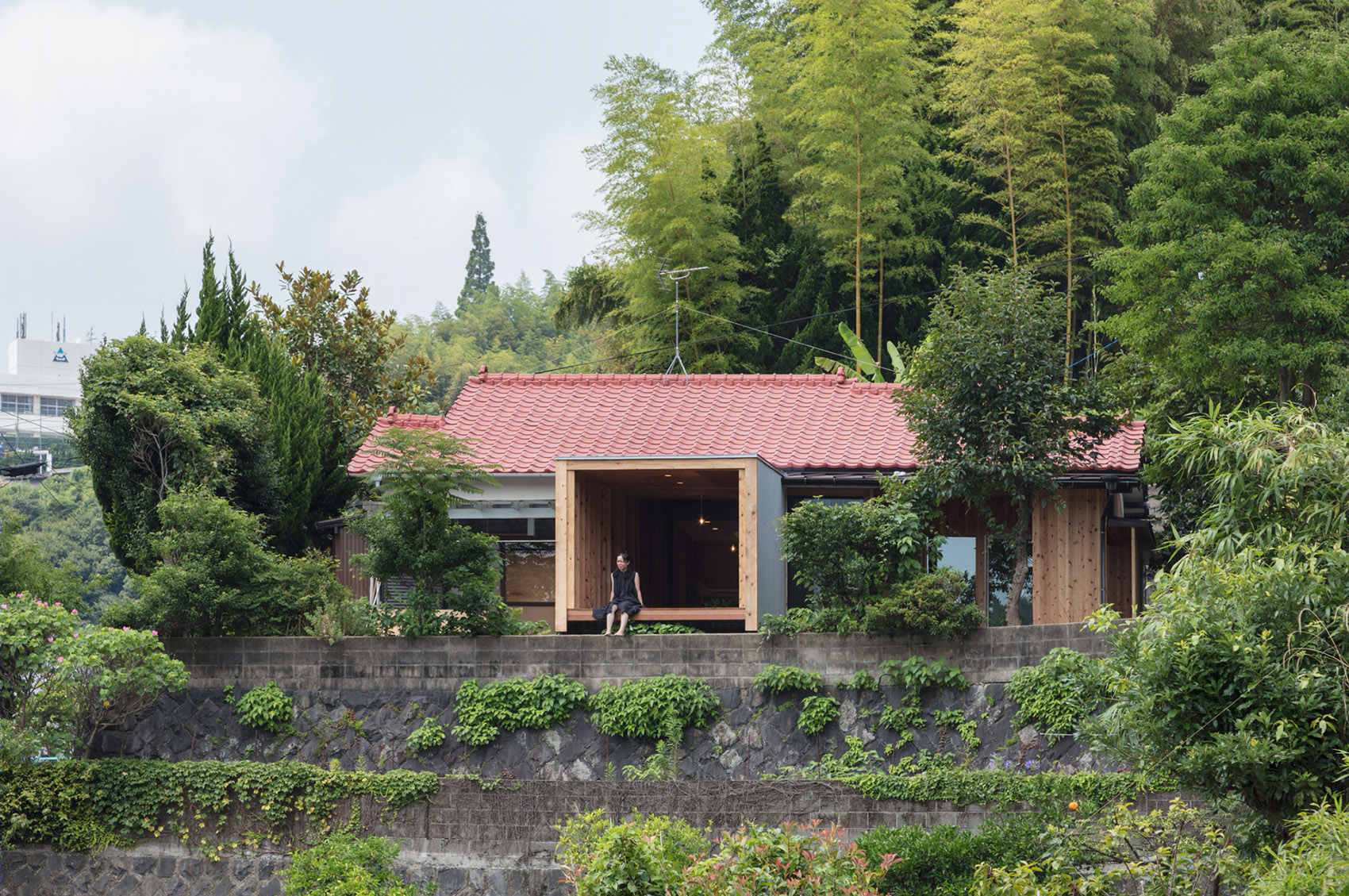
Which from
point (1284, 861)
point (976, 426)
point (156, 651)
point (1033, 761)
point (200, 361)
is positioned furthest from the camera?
point (200, 361)

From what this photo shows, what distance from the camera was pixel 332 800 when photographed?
1317 centimetres

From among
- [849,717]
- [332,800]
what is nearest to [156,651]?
[332,800]

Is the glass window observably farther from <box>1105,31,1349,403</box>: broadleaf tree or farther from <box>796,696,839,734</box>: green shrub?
<box>1105,31,1349,403</box>: broadleaf tree

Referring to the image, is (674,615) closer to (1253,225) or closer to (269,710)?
(269,710)

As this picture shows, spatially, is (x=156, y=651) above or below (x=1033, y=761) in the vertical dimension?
above

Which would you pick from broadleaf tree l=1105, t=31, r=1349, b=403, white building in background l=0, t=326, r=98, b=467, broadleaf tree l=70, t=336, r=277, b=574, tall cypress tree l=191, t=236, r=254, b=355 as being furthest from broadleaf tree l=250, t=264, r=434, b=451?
white building in background l=0, t=326, r=98, b=467

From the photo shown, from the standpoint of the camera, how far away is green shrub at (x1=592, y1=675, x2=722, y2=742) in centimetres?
1359

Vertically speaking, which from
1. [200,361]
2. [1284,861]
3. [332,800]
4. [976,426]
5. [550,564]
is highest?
[200,361]

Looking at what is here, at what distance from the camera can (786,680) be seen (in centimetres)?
1365

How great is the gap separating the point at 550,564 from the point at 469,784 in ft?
15.9

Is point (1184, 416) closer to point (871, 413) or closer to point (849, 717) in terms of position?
point (871, 413)

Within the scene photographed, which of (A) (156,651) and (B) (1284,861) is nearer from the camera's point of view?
(B) (1284,861)

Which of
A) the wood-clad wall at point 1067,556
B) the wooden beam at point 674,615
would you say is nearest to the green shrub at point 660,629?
the wooden beam at point 674,615

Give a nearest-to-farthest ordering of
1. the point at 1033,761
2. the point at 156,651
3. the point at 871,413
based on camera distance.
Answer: the point at 1033,761
the point at 156,651
the point at 871,413
